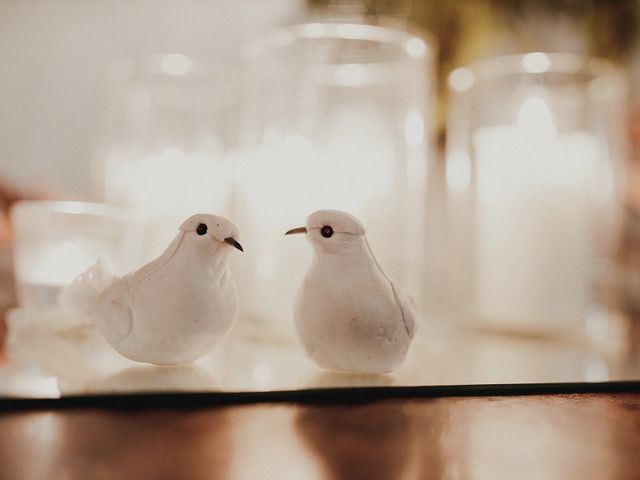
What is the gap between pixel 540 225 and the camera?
25.6 inches

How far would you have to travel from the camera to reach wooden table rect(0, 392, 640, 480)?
249 millimetres

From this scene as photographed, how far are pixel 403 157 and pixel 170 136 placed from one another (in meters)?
0.25

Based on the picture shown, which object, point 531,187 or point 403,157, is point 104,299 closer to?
point 403,157

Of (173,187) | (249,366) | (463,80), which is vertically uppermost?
(463,80)

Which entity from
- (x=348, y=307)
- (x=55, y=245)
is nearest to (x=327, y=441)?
(x=348, y=307)

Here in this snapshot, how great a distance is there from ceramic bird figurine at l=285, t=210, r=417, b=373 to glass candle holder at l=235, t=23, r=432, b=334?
0.17m

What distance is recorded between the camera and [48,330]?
0.49 metres

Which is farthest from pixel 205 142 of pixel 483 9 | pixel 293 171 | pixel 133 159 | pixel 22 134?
pixel 22 134

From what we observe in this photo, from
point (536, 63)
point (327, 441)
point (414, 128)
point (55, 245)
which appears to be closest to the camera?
point (327, 441)

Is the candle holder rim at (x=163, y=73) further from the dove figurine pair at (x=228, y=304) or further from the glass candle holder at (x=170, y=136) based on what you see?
the dove figurine pair at (x=228, y=304)

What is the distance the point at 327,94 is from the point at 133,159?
0.76 ft

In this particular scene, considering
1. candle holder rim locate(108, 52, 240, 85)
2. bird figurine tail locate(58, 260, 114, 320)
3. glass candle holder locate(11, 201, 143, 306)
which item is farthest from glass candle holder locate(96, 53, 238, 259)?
bird figurine tail locate(58, 260, 114, 320)

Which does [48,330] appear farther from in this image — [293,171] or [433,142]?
[433,142]

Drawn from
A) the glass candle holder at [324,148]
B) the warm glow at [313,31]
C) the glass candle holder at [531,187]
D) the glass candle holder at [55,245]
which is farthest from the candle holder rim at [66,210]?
the glass candle holder at [531,187]
